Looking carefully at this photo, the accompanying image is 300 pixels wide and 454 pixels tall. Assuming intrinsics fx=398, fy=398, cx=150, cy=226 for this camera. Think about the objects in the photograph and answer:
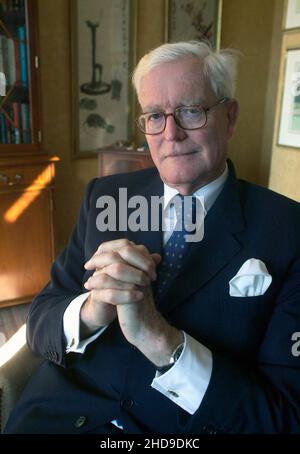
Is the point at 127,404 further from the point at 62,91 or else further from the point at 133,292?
the point at 62,91

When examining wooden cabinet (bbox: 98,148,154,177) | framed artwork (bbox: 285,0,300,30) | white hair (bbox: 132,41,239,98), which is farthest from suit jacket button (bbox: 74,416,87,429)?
framed artwork (bbox: 285,0,300,30)

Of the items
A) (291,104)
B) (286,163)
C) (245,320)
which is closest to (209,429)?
(245,320)

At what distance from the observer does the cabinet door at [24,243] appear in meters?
2.48

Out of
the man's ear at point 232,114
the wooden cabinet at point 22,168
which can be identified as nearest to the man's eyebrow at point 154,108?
the man's ear at point 232,114

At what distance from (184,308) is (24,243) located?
72.4 inches


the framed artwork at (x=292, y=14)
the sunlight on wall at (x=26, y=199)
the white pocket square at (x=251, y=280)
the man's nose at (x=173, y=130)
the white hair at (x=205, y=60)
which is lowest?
the sunlight on wall at (x=26, y=199)

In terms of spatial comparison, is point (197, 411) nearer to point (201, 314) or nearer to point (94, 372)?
point (201, 314)

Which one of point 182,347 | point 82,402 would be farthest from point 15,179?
point 182,347

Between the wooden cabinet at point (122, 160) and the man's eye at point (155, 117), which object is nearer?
the man's eye at point (155, 117)

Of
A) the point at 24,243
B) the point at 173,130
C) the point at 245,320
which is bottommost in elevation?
the point at 24,243

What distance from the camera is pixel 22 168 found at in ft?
7.99

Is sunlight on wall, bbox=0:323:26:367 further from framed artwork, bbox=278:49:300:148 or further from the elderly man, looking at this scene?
framed artwork, bbox=278:49:300:148

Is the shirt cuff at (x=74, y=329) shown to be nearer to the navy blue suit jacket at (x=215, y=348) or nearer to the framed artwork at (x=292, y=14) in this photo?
the navy blue suit jacket at (x=215, y=348)

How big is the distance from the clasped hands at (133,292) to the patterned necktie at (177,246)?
6.1 inches
